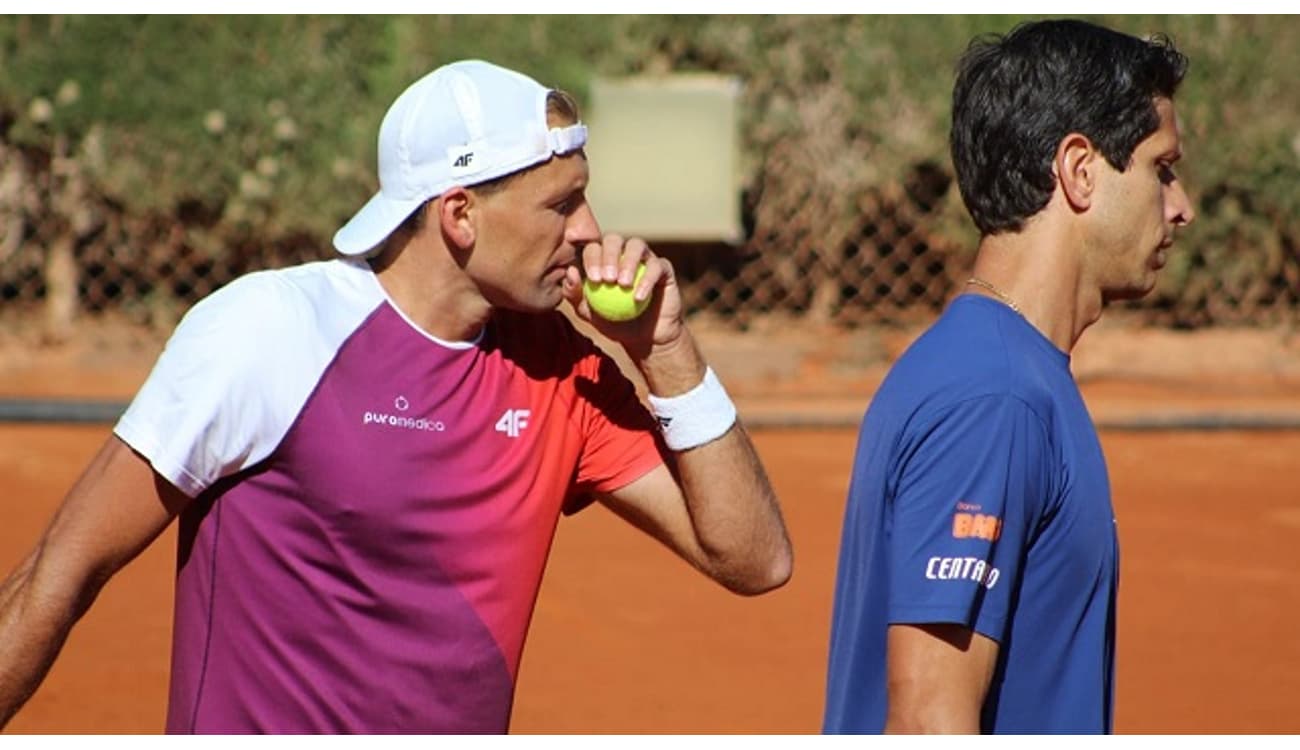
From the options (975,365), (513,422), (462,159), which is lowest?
(513,422)

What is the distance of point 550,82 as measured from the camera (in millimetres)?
12352

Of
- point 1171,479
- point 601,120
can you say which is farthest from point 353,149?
point 1171,479

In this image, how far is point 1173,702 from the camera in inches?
267

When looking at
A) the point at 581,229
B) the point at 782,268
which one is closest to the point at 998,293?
the point at 581,229

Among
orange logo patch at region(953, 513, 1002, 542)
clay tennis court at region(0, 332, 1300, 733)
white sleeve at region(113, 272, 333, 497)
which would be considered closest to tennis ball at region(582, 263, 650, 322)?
white sleeve at region(113, 272, 333, 497)

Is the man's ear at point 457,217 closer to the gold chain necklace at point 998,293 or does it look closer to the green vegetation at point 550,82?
the gold chain necklace at point 998,293

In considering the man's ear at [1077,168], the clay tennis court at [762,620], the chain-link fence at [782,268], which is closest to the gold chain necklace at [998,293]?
the man's ear at [1077,168]

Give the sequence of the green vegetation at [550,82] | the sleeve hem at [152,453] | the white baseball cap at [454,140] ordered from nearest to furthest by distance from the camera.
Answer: the sleeve hem at [152,453]
the white baseball cap at [454,140]
the green vegetation at [550,82]

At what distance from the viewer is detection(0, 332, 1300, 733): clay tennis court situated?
6.68 m

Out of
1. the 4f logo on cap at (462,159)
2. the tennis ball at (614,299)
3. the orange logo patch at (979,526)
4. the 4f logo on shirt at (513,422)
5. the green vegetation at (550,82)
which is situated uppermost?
the 4f logo on cap at (462,159)

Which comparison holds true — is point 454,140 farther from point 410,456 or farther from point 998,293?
point 998,293

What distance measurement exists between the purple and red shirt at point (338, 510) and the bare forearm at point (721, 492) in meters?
0.26

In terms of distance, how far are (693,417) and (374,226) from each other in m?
0.64

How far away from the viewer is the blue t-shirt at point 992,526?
9.44 feet
